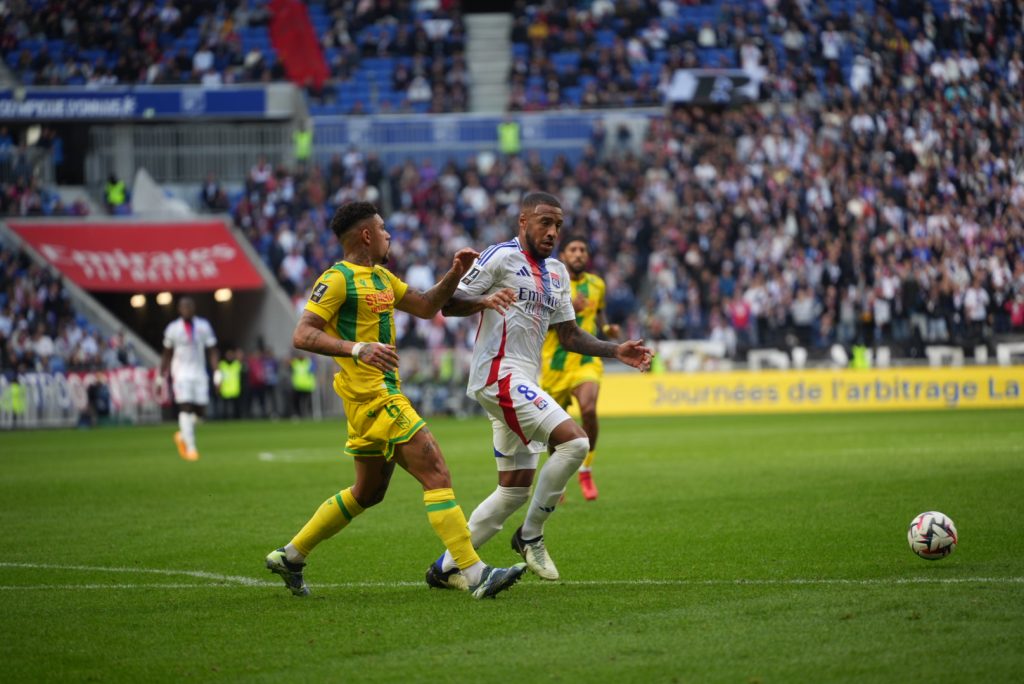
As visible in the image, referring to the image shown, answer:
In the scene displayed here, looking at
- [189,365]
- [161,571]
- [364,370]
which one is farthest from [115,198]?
[364,370]

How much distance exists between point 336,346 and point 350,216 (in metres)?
1.01

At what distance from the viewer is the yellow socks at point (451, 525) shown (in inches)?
327

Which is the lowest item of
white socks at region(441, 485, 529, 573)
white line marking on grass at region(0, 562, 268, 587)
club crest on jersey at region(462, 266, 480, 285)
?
white line marking on grass at region(0, 562, 268, 587)

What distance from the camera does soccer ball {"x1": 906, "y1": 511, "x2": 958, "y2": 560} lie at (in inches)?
350

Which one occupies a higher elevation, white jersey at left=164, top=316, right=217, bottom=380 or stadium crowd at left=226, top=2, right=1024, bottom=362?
stadium crowd at left=226, top=2, right=1024, bottom=362

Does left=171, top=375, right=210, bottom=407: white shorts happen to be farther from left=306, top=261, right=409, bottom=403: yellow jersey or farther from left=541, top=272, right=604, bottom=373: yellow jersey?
left=306, top=261, right=409, bottom=403: yellow jersey

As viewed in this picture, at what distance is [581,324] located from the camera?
14.8 m

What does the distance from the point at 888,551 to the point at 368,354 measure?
4193 millimetres

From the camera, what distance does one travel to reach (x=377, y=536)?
39.1 feet

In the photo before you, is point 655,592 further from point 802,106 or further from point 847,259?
point 802,106

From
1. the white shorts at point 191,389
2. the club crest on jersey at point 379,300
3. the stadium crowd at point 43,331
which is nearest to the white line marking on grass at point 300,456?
the white shorts at point 191,389

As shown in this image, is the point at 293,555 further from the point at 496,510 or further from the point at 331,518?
the point at 496,510

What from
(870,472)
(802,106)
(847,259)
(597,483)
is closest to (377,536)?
(597,483)

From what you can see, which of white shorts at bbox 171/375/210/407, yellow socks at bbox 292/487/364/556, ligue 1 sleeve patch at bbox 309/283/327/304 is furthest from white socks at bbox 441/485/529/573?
white shorts at bbox 171/375/210/407
